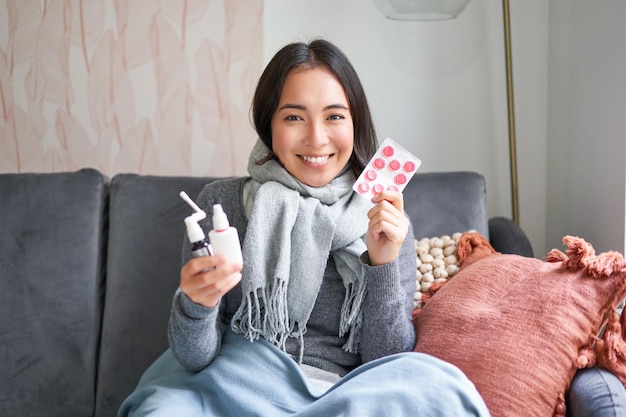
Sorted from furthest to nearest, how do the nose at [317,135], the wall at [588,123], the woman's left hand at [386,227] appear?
the wall at [588,123], the nose at [317,135], the woman's left hand at [386,227]

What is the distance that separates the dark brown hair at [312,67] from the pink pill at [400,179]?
0.64 ft

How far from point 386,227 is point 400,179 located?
0.39 feet

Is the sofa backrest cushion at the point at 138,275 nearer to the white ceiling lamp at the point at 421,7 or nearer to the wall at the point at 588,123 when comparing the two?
the white ceiling lamp at the point at 421,7

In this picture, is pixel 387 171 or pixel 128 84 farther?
pixel 128 84

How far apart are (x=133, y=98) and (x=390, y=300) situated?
119 cm

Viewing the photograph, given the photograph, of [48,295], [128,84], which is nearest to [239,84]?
[128,84]

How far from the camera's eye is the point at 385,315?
4.58 feet

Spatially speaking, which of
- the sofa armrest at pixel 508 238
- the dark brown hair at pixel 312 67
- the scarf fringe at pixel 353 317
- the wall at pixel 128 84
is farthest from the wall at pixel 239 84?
the scarf fringe at pixel 353 317

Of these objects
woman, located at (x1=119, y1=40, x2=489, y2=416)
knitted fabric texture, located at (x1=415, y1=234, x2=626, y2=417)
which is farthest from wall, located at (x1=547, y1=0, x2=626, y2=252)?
woman, located at (x1=119, y1=40, x2=489, y2=416)

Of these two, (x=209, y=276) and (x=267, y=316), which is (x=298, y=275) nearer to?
(x=267, y=316)

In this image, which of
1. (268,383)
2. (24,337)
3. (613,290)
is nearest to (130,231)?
(24,337)

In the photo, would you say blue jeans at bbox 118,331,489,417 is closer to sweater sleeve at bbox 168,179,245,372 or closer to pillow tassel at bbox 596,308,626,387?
sweater sleeve at bbox 168,179,245,372

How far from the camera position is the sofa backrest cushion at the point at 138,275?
70.1 inches

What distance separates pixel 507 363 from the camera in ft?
4.01
